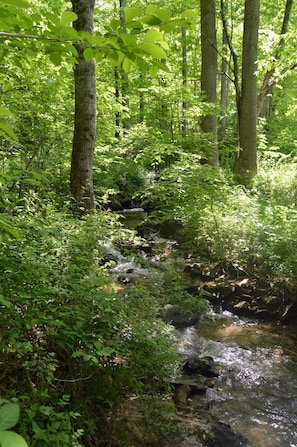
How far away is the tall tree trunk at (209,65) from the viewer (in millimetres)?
10812

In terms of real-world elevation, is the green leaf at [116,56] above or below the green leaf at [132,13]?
below

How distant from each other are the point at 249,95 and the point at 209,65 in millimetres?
1557

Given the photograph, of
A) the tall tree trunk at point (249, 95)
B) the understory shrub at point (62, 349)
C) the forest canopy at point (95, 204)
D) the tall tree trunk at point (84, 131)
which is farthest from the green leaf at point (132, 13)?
the tall tree trunk at point (249, 95)

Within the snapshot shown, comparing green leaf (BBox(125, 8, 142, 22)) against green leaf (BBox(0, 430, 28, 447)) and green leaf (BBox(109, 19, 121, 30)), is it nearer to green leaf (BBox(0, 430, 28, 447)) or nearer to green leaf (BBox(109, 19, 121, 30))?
green leaf (BBox(109, 19, 121, 30))

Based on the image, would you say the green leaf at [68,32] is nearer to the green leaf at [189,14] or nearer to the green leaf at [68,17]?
the green leaf at [68,17]

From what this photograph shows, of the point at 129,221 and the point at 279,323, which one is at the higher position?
the point at 129,221

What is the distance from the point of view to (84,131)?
598 centimetres

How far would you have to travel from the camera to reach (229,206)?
25.3ft

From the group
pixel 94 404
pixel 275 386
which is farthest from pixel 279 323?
pixel 94 404

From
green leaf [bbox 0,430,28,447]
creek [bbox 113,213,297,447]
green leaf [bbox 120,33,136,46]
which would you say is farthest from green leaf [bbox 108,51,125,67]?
creek [bbox 113,213,297,447]

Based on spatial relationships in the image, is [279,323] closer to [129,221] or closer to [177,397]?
[177,397]

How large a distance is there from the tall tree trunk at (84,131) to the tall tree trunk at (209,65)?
17.5ft

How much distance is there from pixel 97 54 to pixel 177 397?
138 inches

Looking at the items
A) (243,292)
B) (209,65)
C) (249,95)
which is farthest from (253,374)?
(209,65)
